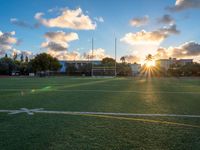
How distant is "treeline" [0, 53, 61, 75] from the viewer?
71.5 meters

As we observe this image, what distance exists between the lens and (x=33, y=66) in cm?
7225

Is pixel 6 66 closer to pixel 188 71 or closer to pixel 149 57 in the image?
pixel 188 71

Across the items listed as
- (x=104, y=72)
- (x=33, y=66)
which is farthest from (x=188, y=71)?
(x=33, y=66)

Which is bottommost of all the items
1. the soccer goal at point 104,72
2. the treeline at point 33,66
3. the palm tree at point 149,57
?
the soccer goal at point 104,72

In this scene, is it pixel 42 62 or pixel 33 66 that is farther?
pixel 33 66

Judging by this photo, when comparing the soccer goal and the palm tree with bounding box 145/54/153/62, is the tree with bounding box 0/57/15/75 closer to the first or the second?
the soccer goal

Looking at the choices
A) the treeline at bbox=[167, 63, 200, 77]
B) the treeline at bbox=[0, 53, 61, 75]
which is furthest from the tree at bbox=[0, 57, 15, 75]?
the treeline at bbox=[167, 63, 200, 77]

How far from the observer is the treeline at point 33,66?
71.5 meters

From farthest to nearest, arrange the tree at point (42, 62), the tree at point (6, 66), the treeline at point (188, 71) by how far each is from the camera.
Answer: the tree at point (6, 66)
the treeline at point (188, 71)
the tree at point (42, 62)

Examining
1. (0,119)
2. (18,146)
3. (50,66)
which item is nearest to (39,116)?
(0,119)

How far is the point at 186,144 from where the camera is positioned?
10.9 ft

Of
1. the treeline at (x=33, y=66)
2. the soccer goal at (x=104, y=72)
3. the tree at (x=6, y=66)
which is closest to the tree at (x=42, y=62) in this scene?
the treeline at (x=33, y=66)

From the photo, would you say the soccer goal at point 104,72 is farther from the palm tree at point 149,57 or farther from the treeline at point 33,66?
the palm tree at point 149,57

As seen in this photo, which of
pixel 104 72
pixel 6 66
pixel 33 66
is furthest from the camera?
pixel 6 66
